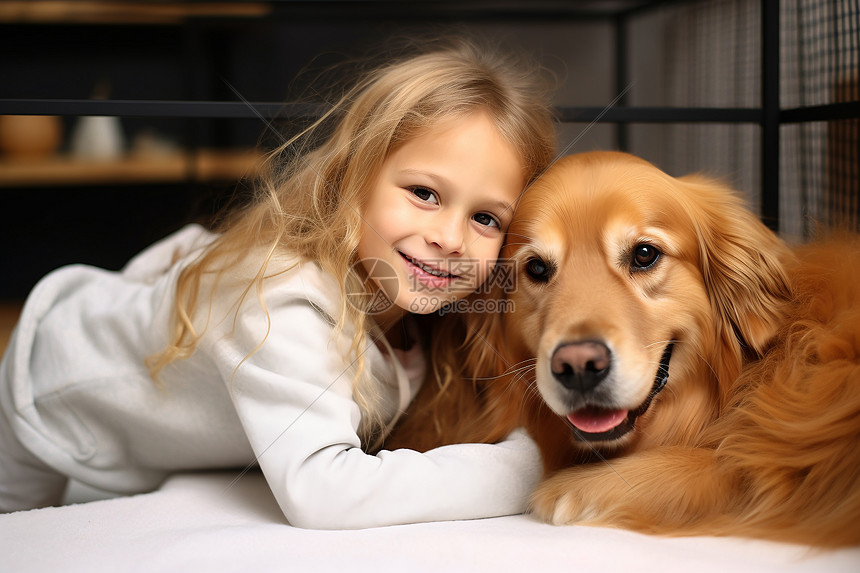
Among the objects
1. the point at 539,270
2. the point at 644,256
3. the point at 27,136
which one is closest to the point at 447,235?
the point at 539,270

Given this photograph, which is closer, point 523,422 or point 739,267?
point 739,267

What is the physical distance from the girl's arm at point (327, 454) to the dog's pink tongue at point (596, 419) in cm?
13

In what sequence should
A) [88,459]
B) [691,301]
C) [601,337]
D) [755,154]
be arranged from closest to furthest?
[601,337] → [691,301] → [88,459] → [755,154]

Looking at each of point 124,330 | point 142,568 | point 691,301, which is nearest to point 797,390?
point 691,301

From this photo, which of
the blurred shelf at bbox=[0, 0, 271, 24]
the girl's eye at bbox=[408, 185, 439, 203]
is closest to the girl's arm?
the girl's eye at bbox=[408, 185, 439, 203]

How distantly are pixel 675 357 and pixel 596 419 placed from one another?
0.17m

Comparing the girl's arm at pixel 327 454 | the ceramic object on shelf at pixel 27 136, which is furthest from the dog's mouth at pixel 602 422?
the ceramic object on shelf at pixel 27 136

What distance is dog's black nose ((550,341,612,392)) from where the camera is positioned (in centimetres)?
94

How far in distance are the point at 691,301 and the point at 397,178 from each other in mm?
499

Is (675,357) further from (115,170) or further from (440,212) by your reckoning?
(115,170)

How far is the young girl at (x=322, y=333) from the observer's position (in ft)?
3.35

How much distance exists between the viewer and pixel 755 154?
245cm

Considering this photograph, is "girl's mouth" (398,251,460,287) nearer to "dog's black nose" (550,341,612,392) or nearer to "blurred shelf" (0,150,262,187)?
"dog's black nose" (550,341,612,392)

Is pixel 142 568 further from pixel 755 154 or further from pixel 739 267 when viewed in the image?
pixel 755 154
